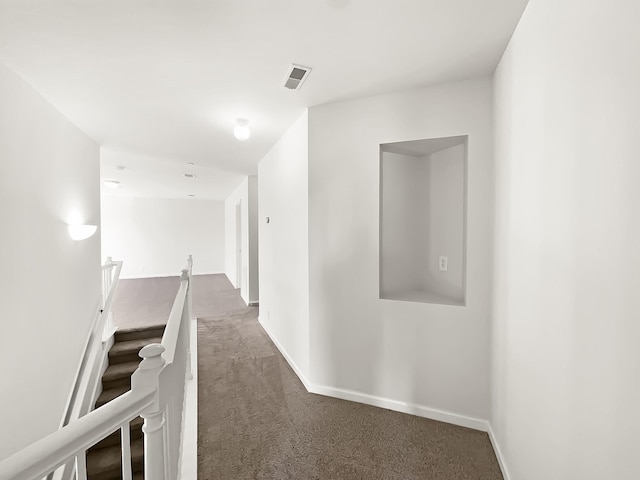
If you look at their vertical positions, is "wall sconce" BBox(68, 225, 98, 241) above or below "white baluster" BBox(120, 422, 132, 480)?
above

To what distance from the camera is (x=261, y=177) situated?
4.75 meters

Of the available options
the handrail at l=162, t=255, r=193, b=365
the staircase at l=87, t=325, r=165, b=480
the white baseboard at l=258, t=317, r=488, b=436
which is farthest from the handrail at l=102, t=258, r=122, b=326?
the white baseboard at l=258, t=317, r=488, b=436

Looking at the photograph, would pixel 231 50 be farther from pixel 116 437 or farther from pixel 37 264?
pixel 116 437

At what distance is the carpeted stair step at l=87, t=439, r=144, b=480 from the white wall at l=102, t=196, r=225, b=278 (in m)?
6.95

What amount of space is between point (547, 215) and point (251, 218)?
17.2 feet

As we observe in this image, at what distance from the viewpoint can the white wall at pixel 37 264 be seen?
6.62ft

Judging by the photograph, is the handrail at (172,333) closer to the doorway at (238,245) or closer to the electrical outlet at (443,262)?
the electrical outlet at (443,262)

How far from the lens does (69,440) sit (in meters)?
0.69

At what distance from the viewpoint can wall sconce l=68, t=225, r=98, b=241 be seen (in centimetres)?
306

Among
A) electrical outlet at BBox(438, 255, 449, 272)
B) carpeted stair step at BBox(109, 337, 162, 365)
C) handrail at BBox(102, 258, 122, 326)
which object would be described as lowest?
Result: carpeted stair step at BBox(109, 337, 162, 365)

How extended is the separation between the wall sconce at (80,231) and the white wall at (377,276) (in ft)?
8.05

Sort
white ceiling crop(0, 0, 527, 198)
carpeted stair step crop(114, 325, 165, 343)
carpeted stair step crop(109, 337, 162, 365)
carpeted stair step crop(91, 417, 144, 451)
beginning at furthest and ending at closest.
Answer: carpeted stair step crop(114, 325, 165, 343) → carpeted stair step crop(109, 337, 162, 365) → carpeted stair step crop(91, 417, 144, 451) → white ceiling crop(0, 0, 527, 198)

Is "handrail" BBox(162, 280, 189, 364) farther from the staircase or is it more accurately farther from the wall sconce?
the wall sconce

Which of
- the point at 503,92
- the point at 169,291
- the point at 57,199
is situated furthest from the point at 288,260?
the point at 169,291
